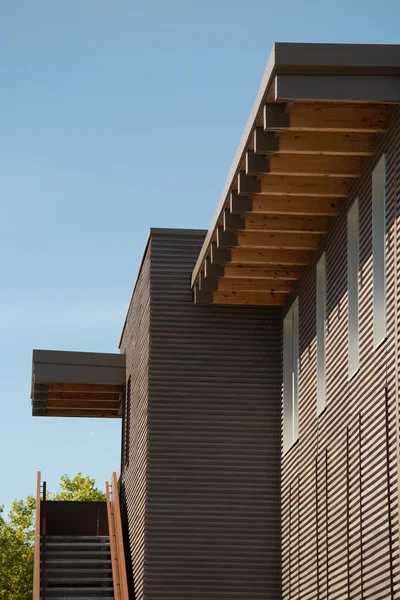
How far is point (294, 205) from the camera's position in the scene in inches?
575

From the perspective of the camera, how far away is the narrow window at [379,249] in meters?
12.3

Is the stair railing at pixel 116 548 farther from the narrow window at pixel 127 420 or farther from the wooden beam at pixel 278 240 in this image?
the wooden beam at pixel 278 240

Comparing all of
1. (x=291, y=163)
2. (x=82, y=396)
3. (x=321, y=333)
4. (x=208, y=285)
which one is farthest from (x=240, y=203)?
(x=82, y=396)

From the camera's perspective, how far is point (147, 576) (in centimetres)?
1661

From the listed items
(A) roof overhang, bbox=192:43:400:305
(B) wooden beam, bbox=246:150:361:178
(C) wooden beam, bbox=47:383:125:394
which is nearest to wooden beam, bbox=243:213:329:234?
(A) roof overhang, bbox=192:43:400:305

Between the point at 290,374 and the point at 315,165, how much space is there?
474cm

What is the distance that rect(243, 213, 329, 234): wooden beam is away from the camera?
15.0 metres

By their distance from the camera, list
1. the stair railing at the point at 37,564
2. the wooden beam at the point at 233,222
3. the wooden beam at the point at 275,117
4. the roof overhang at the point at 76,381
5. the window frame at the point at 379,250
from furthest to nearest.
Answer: the roof overhang at the point at 76,381 → the stair railing at the point at 37,564 → the wooden beam at the point at 233,222 → the window frame at the point at 379,250 → the wooden beam at the point at 275,117

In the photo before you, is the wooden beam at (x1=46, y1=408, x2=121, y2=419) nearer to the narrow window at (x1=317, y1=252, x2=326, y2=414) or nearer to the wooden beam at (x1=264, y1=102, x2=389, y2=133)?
the narrow window at (x1=317, y1=252, x2=326, y2=414)

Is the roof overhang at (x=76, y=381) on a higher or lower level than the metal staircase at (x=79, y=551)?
higher

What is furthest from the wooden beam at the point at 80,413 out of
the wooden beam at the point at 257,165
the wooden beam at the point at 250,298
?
the wooden beam at the point at 257,165

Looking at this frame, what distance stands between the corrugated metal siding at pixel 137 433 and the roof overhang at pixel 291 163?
1446mm

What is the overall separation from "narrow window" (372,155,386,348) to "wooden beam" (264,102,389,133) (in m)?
0.40

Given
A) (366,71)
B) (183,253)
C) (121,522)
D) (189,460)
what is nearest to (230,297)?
(183,253)
